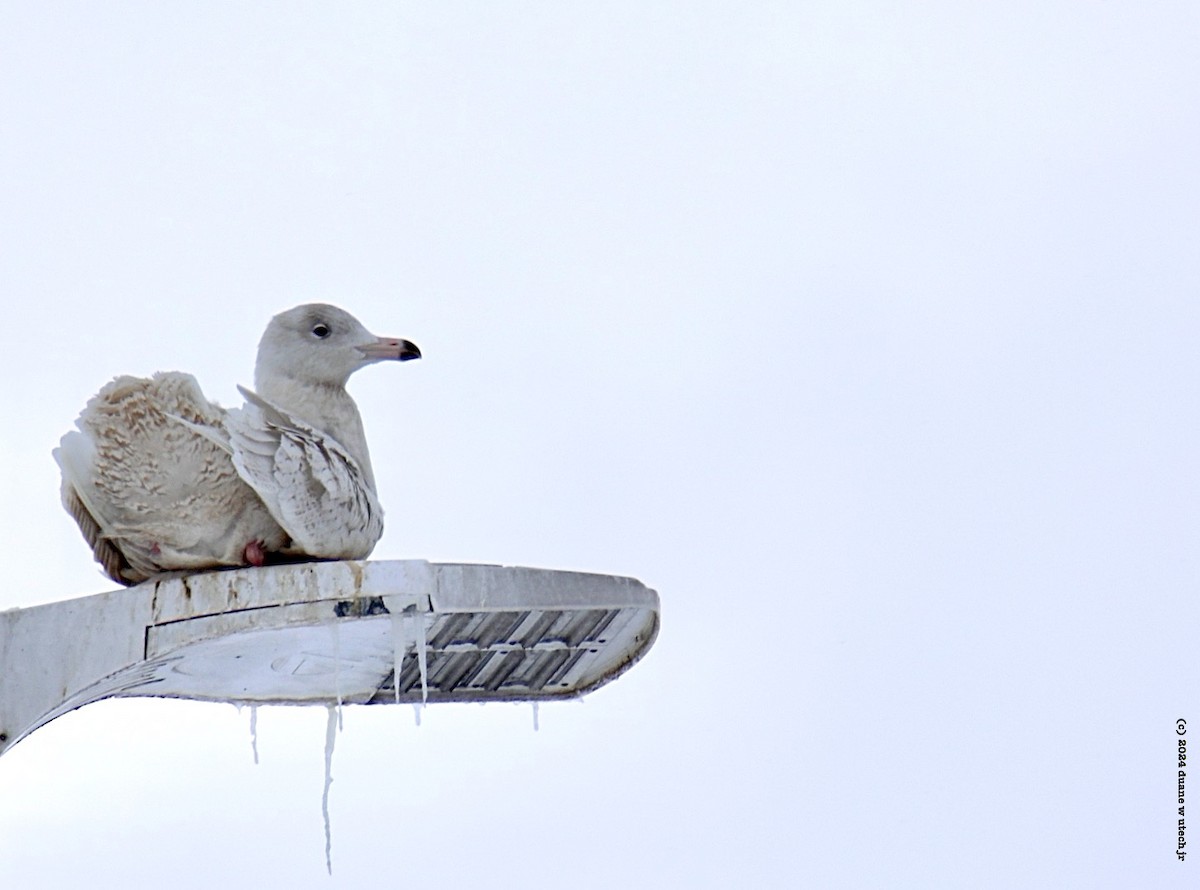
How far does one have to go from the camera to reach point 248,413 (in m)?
5.57

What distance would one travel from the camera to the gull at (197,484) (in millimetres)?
5512

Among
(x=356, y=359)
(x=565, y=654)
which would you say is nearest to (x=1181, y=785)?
(x=565, y=654)

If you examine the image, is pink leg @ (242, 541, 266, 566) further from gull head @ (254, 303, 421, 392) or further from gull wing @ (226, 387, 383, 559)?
gull head @ (254, 303, 421, 392)

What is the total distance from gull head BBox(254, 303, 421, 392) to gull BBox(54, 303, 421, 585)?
41cm

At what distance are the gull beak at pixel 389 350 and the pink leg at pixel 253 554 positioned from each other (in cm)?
94

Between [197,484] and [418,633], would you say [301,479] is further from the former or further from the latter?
[418,633]

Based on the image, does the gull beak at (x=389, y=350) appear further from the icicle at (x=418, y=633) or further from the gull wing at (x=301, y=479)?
the icicle at (x=418, y=633)

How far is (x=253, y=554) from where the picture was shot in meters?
5.51

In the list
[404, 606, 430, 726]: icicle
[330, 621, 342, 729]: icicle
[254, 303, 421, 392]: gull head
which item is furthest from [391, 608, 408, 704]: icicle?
[254, 303, 421, 392]: gull head

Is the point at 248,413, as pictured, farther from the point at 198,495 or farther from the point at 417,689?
the point at 417,689

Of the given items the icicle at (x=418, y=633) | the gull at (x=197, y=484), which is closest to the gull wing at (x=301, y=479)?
the gull at (x=197, y=484)

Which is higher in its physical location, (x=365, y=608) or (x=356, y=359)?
(x=356, y=359)

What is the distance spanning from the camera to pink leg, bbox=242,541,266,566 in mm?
5504

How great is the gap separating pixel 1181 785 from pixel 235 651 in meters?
5.63
